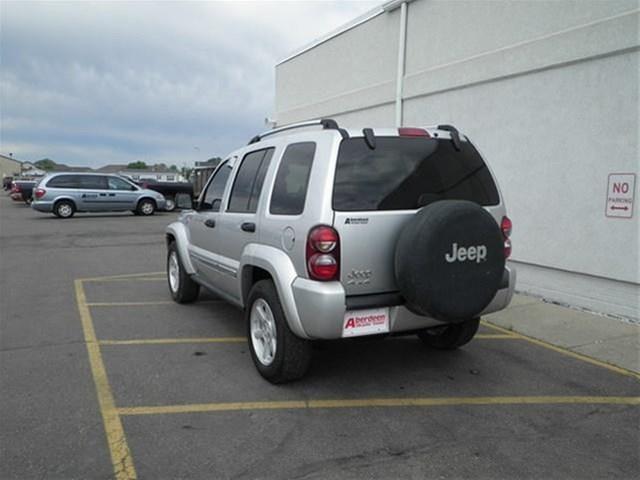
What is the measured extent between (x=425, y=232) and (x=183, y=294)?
4149 millimetres

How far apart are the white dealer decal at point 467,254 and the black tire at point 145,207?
66.8 feet

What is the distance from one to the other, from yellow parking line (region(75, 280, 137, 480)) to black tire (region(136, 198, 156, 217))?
17.2 meters

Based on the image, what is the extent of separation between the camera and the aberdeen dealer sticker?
359 centimetres

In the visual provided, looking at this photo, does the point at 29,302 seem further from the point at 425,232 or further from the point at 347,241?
the point at 425,232

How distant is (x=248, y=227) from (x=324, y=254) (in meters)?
1.18

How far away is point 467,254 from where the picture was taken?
356cm

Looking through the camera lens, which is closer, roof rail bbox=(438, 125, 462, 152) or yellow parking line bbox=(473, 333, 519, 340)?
roof rail bbox=(438, 125, 462, 152)

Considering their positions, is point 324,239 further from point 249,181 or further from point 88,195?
point 88,195

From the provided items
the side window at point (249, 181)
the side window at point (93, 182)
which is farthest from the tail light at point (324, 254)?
the side window at point (93, 182)

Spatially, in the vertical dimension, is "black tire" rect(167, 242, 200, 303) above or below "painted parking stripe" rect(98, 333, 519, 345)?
above

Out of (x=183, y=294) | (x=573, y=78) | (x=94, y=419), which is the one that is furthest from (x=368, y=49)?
(x=94, y=419)

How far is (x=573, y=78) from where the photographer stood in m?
6.81

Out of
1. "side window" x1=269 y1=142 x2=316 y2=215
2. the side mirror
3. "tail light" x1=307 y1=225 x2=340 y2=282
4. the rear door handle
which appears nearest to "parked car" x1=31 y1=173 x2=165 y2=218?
the side mirror

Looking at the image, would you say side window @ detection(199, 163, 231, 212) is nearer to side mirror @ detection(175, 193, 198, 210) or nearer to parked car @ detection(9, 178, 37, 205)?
side mirror @ detection(175, 193, 198, 210)
